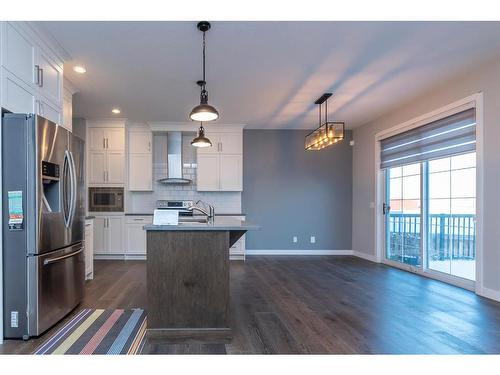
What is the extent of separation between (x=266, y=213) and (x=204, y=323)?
4070 millimetres

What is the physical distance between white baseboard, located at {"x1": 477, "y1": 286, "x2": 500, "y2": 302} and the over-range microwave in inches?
225

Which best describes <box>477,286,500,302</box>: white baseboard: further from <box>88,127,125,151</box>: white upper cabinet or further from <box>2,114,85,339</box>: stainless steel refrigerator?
<box>88,127,125,151</box>: white upper cabinet

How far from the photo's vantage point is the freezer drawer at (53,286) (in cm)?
240

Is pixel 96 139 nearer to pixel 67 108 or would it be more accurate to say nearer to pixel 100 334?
pixel 67 108

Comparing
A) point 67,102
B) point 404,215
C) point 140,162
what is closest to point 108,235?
point 140,162

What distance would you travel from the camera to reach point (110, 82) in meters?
3.94

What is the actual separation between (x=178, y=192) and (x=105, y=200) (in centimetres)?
140

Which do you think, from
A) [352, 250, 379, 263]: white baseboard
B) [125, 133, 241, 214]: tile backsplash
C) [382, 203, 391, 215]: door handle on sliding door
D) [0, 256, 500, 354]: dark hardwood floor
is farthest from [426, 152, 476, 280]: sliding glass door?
[125, 133, 241, 214]: tile backsplash

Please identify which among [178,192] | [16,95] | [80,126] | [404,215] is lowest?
[404,215]

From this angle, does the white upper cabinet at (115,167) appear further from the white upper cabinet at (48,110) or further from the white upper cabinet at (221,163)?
the white upper cabinet at (48,110)

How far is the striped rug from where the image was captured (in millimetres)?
2240

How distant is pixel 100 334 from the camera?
→ 250 cm
